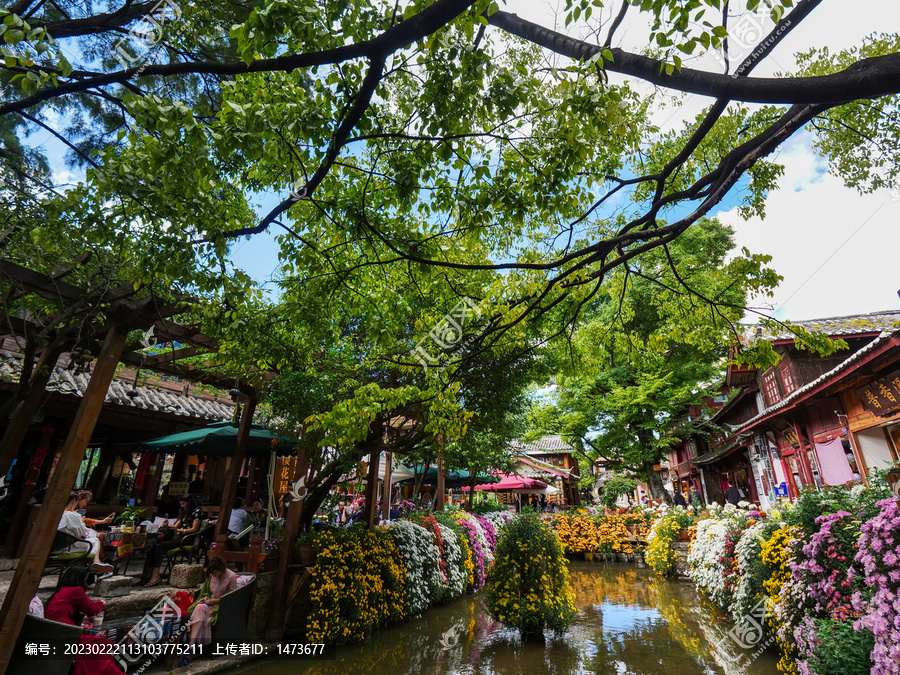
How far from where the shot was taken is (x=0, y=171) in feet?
16.1

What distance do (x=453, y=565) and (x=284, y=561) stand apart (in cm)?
438

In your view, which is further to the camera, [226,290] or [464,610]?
[464,610]

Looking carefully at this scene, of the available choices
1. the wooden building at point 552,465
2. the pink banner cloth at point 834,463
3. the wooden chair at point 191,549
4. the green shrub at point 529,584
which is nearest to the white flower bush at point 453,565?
the green shrub at point 529,584

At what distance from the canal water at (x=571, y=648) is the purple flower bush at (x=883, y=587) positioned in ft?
9.06

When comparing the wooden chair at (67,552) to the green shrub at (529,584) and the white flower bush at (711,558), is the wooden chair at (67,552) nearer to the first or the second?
the green shrub at (529,584)

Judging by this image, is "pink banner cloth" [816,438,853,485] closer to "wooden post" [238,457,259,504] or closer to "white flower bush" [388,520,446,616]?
"white flower bush" [388,520,446,616]

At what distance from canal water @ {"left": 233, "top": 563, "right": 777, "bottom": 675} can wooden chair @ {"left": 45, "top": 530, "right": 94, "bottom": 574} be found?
8.76ft

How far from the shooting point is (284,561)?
695 centimetres

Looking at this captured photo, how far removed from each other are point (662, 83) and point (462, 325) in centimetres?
326

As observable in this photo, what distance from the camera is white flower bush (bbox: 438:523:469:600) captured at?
32.3ft

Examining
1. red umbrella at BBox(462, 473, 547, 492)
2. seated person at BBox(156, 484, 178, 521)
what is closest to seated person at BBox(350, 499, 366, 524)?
seated person at BBox(156, 484, 178, 521)

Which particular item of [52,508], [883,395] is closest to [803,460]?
[883,395]

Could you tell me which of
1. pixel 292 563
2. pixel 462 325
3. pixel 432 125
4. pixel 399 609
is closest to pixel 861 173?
pixel 462 325

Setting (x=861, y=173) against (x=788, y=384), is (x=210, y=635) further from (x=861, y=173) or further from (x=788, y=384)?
(x=788, y=384)
